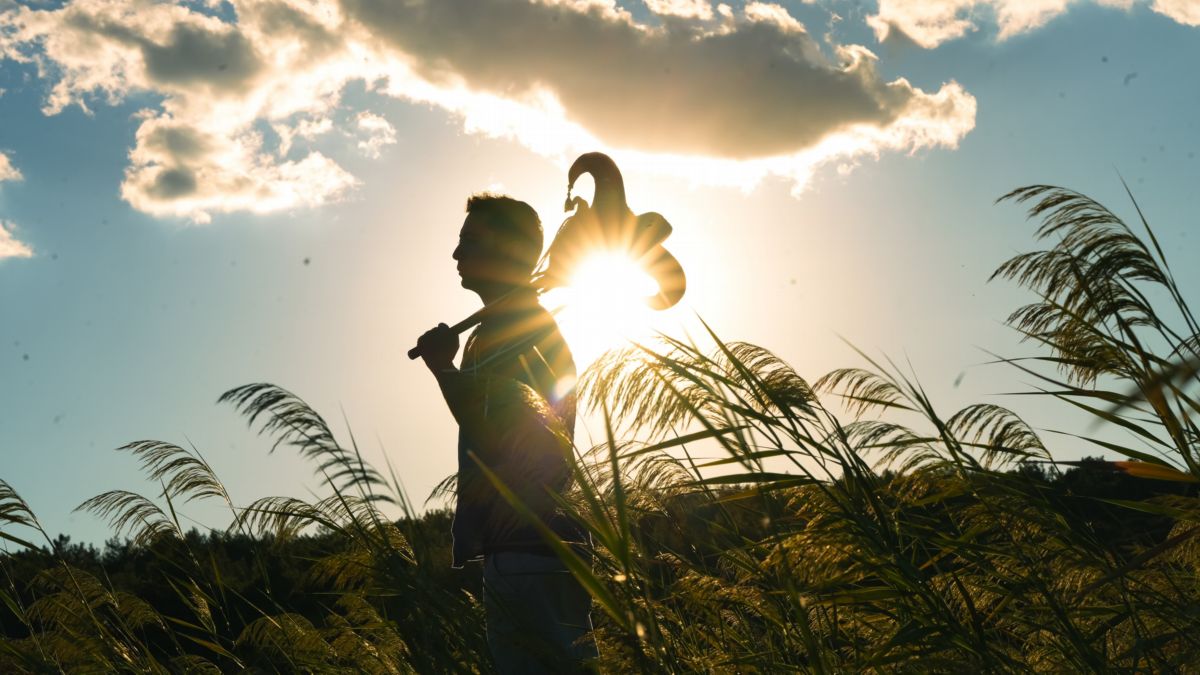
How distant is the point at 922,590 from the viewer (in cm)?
214

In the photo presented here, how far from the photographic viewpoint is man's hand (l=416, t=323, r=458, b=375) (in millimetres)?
3402

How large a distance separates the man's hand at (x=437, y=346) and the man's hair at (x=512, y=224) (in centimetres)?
44

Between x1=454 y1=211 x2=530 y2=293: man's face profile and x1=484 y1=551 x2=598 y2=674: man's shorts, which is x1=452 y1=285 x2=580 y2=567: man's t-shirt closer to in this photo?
x1=484 y1=551 x2=598 y2=674: man's shorts

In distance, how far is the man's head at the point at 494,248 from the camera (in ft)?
11.9

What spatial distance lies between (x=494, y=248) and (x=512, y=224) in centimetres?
11

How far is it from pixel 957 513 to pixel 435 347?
1798 millimetres

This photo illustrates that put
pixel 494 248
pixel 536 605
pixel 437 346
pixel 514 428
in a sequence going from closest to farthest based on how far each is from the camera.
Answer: pixel 514 428, pixel 536 605, pixel 437 346, pixel 494 248

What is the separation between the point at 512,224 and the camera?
3.65 meters

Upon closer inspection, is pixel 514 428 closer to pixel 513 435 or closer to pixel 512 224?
pixel 513 435

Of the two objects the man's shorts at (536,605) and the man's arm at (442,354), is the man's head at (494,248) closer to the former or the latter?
the man's arm at (442,354)

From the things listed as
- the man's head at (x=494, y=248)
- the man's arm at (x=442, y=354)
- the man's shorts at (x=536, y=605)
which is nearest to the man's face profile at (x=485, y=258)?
the man's head at (x=494, y=248)

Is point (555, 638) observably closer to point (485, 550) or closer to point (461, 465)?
point (485, 550)

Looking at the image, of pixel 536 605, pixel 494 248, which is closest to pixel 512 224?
pixel 494 248

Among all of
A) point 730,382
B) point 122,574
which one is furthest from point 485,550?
point 122,574
